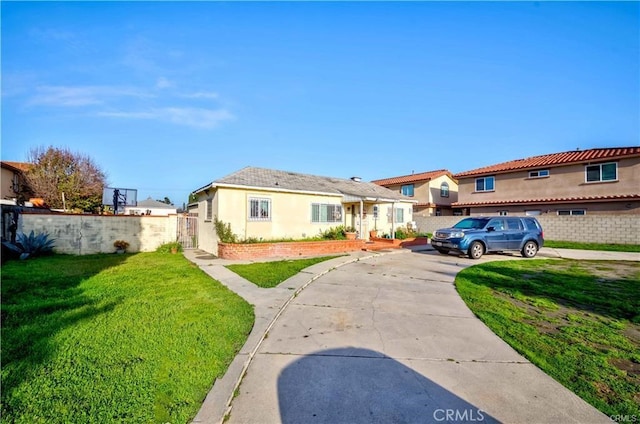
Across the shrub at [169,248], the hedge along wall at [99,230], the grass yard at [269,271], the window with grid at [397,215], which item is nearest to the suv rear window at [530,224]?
the window with grid at [397,215]

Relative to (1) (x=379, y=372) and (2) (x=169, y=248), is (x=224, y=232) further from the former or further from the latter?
(1) (x=379, y=372)

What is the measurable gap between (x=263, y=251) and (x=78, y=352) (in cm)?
953

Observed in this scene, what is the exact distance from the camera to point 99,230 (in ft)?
44.3

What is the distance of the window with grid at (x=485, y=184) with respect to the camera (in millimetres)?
25066

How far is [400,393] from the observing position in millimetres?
2867

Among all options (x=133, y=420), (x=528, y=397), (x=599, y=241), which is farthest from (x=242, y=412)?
(x=599, y=241)

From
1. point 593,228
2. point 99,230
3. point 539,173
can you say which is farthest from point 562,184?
point 99,230

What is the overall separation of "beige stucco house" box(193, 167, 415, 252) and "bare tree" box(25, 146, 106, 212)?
17321 mm

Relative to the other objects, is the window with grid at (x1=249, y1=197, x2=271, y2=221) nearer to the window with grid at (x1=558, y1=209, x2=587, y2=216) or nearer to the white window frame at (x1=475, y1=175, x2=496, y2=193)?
the white window frame at (x1=475, y1=175, x2=496, y2=193)

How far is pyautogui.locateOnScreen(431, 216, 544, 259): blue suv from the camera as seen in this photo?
41.8 feet

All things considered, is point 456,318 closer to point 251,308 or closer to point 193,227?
point 251,308

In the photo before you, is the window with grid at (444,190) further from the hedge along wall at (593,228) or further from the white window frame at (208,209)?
the white window frame at (208,209)

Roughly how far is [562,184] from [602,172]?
87.9 inches

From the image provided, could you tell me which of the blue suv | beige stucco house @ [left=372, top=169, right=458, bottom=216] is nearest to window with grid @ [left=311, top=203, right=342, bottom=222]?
the blue suv
